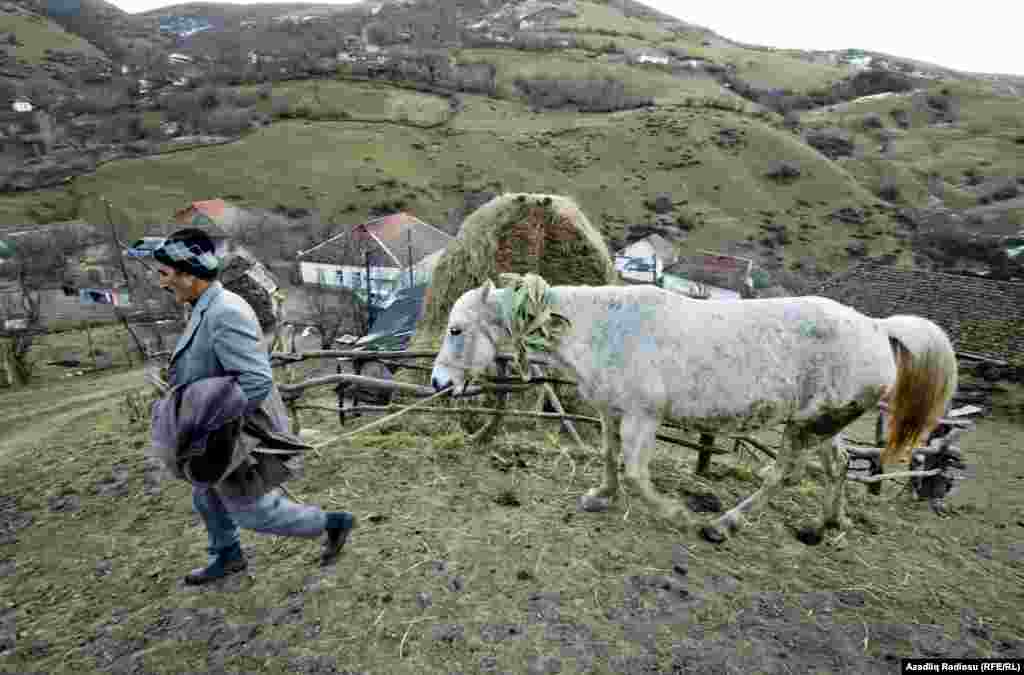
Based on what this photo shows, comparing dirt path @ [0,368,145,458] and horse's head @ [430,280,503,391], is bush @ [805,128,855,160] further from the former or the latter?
horse's head @ [430,280,503,391]

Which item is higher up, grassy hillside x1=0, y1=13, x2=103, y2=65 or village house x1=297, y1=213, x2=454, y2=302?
grassy hillside x1=0, y1=13, x2=103, y2=65

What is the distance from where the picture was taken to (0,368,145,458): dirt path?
11.8 metres

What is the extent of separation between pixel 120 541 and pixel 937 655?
18.9ft

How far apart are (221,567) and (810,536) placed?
4425 millimetres

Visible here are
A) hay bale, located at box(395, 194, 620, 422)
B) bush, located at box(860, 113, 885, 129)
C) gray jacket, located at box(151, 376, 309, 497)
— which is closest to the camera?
gray jacket, located at box(151, 376, 309, 497)

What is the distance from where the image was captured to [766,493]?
4.32 m

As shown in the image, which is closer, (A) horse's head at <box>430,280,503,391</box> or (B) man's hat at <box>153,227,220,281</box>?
(B) man's hat at <box>153,227,220,281</box>

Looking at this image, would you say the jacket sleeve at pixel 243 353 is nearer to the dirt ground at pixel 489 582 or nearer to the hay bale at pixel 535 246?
the dirt ground at pixel 489 582

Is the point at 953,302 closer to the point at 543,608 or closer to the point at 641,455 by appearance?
the point at 641,455

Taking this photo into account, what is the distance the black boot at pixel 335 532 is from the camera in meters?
3.71

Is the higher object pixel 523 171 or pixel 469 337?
pixel 469 337

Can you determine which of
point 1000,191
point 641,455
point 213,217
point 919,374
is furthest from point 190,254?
point 1000,191

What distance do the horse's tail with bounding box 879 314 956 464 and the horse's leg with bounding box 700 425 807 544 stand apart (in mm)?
775

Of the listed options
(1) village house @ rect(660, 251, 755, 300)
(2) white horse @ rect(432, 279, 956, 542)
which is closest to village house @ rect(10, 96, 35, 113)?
(1) village house @ rect(660, 251, 755, 300)
